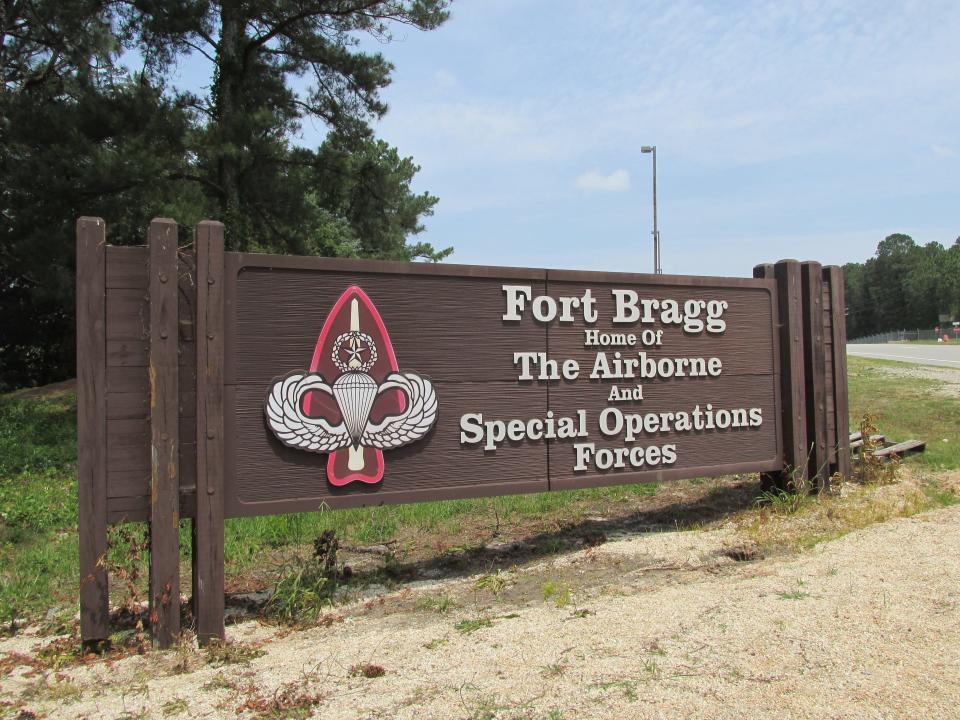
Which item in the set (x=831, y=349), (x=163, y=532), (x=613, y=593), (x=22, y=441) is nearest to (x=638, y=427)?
(x=613, y=593)

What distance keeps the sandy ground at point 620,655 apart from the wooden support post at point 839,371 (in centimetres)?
197

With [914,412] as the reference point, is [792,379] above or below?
above

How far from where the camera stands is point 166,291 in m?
4.07

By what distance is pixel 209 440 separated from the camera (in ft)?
13.7

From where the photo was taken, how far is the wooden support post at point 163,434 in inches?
158

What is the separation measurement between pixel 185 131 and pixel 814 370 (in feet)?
34.3

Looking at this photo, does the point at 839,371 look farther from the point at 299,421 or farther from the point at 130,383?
the point at 130,383

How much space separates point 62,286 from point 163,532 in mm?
9417

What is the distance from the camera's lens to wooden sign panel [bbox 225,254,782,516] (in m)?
4.47

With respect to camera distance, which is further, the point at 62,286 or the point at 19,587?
the point at 62,286

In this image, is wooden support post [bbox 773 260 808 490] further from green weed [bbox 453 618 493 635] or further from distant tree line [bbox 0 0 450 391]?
distant tree line [bbox 0 0 450 391]

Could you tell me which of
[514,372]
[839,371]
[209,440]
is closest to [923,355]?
[839,371]


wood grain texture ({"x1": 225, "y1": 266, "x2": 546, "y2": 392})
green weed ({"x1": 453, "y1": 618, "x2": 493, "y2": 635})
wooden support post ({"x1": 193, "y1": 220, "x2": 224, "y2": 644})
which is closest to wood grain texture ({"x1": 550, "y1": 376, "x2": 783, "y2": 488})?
wood grain texture ({"x1": 225, "y1": 266, "x2": 546, "y2": 392})

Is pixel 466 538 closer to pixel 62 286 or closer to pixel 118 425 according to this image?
pixel 118 425
